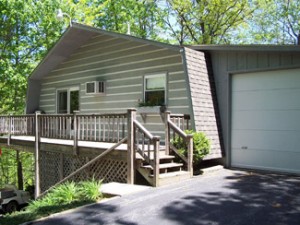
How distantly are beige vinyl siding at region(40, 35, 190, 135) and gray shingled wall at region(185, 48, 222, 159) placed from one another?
0.61 m

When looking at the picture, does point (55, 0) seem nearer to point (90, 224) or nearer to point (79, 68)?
point (79, 68)

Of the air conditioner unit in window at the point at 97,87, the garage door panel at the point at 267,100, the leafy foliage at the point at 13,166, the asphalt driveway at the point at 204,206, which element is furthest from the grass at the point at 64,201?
the leafy foliage at the point at 13,166

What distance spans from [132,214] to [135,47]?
688 cm

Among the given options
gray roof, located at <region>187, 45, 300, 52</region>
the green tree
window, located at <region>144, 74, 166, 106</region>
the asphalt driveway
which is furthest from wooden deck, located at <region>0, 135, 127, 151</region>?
the green tree

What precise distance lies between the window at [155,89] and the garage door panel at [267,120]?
2.20 meters

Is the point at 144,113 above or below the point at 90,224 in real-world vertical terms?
above

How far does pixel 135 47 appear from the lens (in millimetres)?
11180

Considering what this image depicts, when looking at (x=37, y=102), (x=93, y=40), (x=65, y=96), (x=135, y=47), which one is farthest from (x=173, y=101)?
(x=37, y=102)

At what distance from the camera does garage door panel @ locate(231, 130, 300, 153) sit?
8.14m

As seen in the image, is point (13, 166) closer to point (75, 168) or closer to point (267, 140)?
point (75, 168)

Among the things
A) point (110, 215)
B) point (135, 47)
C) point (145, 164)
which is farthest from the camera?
point (135, 47)

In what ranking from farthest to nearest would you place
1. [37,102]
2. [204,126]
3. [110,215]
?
[37,102] < [204,126] < [110,215]

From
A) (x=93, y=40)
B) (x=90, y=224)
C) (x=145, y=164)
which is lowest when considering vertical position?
(x=90, y=224)

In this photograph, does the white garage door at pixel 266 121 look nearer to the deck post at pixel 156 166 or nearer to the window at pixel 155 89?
the window at pixel 155 89
